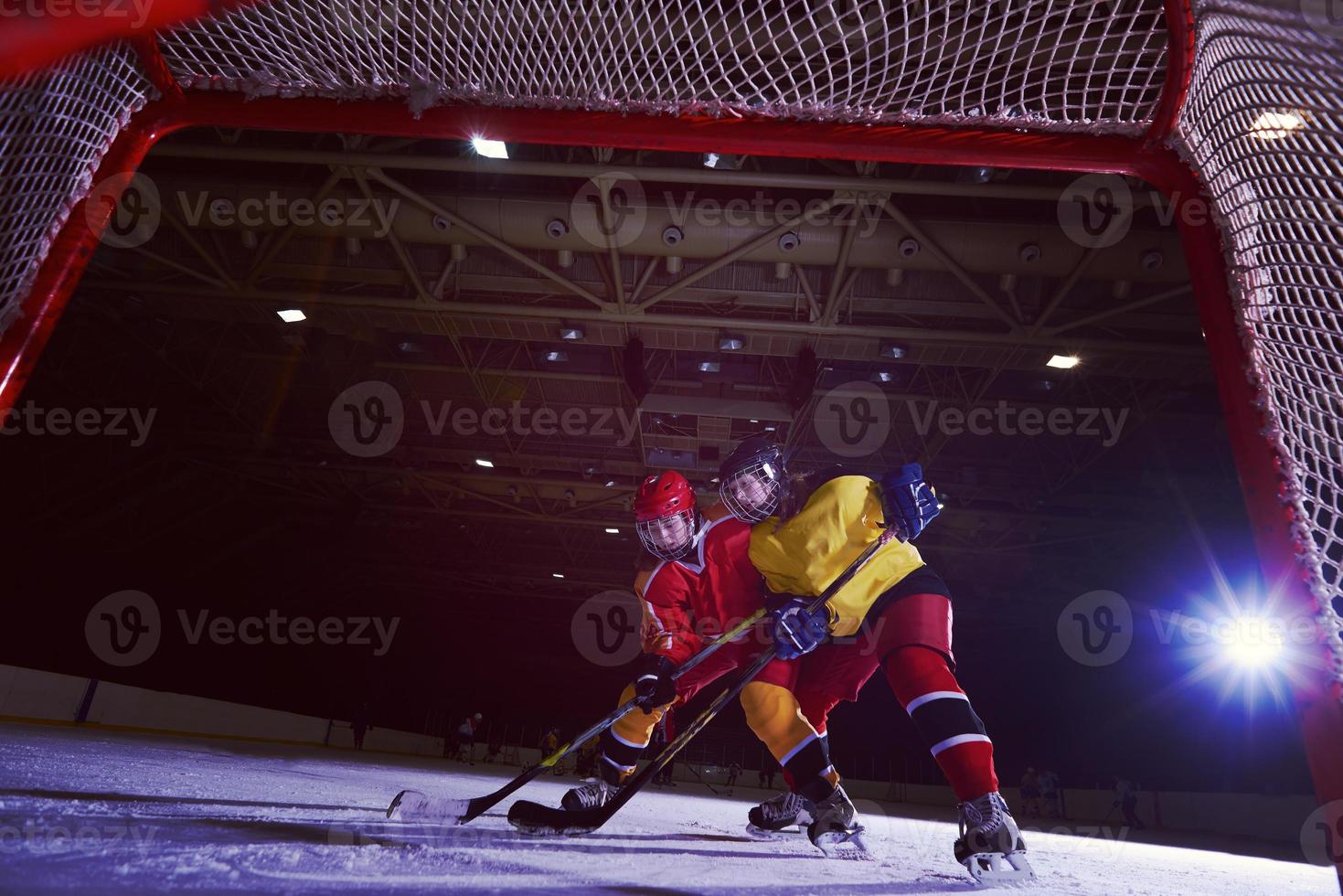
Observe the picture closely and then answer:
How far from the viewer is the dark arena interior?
1.70 m

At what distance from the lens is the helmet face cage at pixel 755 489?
237cm

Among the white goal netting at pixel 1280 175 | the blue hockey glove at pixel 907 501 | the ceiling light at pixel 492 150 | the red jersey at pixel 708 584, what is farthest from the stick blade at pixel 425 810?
the ceiling light at pixel 492 150

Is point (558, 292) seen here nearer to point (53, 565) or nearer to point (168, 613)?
point (53, 565)

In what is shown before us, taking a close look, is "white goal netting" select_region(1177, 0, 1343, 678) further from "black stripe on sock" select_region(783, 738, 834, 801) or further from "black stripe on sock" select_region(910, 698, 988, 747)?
"black stripe on sock" select_region(783, 738, 834, 801)

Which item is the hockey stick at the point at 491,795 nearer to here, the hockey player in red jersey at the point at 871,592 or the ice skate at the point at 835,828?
the hockey player in red jersey at the point at 871,592

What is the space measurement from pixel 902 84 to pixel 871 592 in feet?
4.97

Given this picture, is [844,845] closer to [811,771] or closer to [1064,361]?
[811,771]

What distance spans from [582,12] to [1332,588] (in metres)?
2.11

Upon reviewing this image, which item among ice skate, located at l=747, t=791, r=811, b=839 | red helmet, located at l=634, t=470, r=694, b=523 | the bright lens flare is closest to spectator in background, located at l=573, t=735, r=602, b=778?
ice skate, located at l=747, t=791, r=811, b=839

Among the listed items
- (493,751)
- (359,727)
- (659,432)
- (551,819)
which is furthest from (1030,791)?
(551,819)

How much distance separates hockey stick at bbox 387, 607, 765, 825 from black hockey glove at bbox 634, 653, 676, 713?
24mm

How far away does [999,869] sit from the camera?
1.93 metres

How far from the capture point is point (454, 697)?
19828mm

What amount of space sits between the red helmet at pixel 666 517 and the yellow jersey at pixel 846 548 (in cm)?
39
